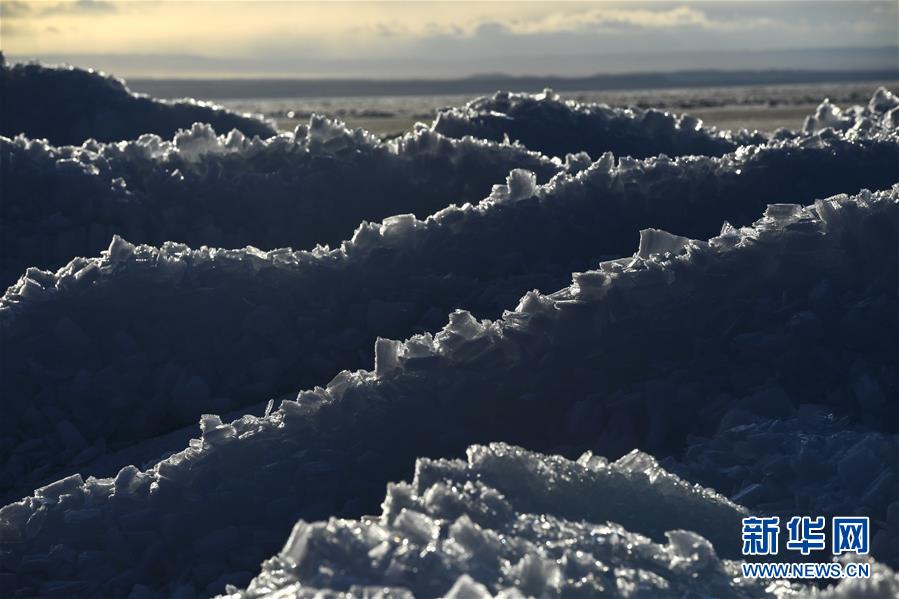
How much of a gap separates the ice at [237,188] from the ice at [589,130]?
2.37 m

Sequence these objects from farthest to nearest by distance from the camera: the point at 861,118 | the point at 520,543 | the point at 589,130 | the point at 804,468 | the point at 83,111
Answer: the point at 83,111 < the point at 861,118 < the point at 589,130 < the point at 804,468 < the point at 520,543

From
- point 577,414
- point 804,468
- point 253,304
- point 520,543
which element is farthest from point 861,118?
point 520,543

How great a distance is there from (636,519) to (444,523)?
99 centimetres

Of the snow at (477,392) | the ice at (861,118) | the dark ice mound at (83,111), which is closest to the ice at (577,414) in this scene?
the snow at (477,392)

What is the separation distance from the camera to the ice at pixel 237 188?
10.5 m

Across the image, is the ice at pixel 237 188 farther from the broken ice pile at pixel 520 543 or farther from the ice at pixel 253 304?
the broken ice pile at pixel 520 543

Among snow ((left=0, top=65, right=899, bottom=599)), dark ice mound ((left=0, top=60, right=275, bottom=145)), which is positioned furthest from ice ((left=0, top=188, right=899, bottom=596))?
dark ice mound ((left=0, top=60, right=275, bottom=145))

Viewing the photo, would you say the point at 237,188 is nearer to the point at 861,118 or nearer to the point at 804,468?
the point at 804,468

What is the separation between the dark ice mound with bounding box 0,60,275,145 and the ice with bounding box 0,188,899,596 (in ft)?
35.3

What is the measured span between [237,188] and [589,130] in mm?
4687

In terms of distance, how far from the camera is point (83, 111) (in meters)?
16.2

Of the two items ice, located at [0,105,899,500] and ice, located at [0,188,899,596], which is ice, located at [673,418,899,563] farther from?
ice, located at [0,105,899,500]

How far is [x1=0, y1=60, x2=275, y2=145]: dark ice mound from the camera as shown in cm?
1584

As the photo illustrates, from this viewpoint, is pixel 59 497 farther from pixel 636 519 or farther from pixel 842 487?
pixel 842 487
